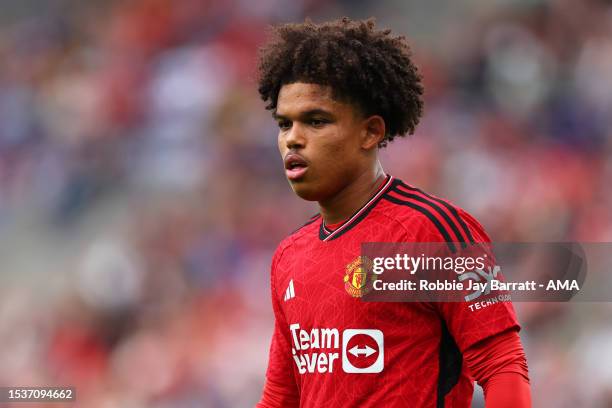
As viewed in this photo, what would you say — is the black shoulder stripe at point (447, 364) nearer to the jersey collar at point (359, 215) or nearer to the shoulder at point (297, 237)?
the jersey collar at point (359, 215)

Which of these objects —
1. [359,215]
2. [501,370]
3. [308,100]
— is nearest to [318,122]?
[308,100]

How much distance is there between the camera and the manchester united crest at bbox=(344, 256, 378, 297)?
2555 millimetres

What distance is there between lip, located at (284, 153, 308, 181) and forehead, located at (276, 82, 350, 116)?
0.43ft

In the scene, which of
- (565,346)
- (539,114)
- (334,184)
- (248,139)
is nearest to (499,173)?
(539,114)

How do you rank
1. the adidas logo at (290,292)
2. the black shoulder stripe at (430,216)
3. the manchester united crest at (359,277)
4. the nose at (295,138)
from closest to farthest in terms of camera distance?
the black shoulder stripe at (430,216)
the manchester united crest at (359,277)
the nose at (295,138)
the adidas logo at (290,292)

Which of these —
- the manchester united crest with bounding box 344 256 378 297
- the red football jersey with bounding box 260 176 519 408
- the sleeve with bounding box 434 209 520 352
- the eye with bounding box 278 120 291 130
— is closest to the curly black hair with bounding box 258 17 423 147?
the eye with bounding box 278 120 291 130

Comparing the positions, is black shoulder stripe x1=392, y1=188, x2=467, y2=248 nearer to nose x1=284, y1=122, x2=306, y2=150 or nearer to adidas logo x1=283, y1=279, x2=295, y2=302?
nose x1=284, y1=122, x2=306, y2=150

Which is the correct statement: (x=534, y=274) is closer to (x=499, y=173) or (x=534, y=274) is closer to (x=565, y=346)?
(x=565, y=346)

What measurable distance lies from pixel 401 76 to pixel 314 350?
903mm

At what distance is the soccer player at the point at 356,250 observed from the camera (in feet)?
8.06

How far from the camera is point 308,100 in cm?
271

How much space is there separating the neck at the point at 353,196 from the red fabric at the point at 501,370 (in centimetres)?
61

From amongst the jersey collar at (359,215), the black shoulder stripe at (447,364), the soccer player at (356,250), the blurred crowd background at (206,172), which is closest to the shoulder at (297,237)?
the soccer player at (356,250)

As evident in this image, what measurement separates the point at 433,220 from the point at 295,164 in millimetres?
468
